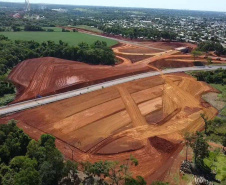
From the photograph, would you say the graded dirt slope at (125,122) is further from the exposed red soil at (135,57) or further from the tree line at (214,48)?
the tree line at (214,48)

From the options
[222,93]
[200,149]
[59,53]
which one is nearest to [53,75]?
[59,53]

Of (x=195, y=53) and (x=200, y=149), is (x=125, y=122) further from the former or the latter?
(x=195, y=53)

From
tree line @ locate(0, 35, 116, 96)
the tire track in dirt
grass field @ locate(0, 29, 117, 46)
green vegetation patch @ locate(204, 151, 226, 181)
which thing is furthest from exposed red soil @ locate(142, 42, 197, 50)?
green vegetation patch @ locate(204, 151, 226, 181)

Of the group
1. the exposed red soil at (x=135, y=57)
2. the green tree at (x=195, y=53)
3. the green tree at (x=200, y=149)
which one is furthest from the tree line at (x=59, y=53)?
the green tree at (x=200, y=149)

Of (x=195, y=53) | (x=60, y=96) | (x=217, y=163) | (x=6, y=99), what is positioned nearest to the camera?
(x=217, y=163)

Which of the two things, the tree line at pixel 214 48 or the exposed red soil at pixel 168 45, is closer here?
the tree line at pixel 214 48

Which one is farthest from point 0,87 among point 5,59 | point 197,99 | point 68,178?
point 197,99

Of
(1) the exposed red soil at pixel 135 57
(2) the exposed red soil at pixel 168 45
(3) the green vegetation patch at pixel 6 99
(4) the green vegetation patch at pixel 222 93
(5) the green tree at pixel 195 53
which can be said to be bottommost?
(3) the green vegetation patch at pixel 6 99
